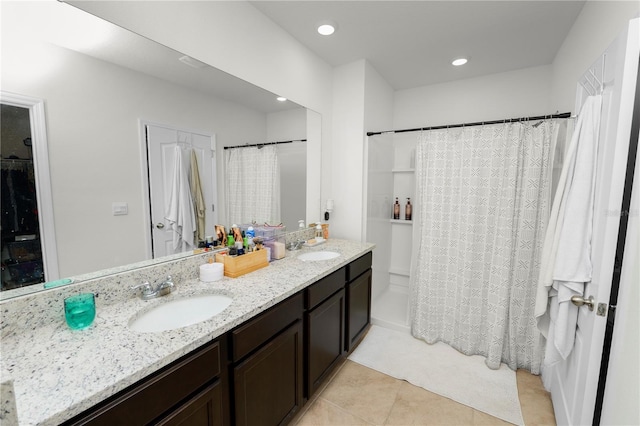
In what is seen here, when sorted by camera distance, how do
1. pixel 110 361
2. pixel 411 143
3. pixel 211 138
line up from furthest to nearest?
pixel 411 143
pixel 211 138
pixel 110 361

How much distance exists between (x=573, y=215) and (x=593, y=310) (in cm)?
42

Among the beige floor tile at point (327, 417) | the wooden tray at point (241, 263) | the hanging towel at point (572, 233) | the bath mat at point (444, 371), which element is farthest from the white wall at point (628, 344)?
the wooden tray at point (241, 263)

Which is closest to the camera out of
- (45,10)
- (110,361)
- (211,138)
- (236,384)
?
(110,361)

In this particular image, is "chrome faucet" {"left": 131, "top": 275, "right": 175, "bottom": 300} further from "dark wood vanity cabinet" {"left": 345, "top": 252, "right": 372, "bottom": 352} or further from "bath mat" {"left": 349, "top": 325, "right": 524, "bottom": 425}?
"bath mat" {"left": 349, "top": 325, "right": 524, "bottom": 425}

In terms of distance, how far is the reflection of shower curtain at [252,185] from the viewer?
1866 mm

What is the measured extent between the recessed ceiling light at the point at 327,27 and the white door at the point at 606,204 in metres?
1.57

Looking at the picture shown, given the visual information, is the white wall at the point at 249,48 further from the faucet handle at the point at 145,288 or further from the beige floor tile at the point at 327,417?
the beige floor tile at the point at 327,417


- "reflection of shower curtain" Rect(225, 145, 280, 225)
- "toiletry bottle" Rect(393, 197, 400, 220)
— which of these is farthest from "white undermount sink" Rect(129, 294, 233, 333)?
"toiletry bottle" Rect(393, 197, 400, 220)

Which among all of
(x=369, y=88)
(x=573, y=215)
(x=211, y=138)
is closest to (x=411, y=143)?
(x=369, y=88)

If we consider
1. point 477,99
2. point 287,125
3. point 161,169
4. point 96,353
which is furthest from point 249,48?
point 477,99

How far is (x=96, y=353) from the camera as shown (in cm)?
86

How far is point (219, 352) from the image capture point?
41.5 inches

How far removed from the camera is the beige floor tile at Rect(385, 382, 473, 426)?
1657 mm

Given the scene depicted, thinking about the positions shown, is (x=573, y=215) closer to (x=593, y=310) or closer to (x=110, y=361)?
(x=593, y=310)
